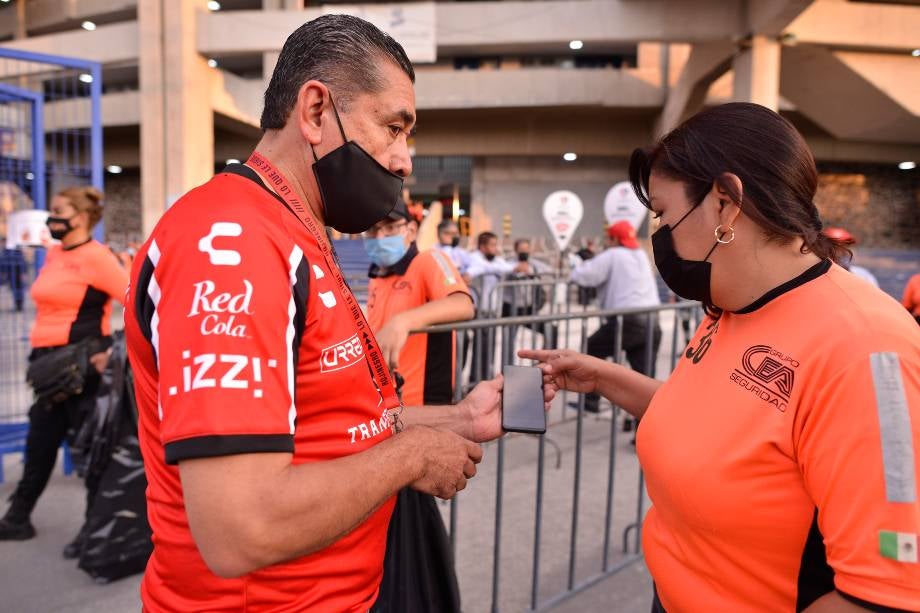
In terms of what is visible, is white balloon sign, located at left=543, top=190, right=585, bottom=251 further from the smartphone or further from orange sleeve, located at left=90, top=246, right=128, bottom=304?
the smartphone

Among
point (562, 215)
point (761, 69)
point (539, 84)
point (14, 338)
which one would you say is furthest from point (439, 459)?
point (539, 84)

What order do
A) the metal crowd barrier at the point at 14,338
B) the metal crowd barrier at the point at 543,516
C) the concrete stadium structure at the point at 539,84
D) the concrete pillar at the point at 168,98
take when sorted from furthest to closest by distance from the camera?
the concrete pillar at the point at 168,98, the concrete stadium structure at the point at 539,84, the metal crowd barrier at the point at 14,338, the metal crowd barrier at the point at 543,516

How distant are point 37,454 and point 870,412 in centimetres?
406

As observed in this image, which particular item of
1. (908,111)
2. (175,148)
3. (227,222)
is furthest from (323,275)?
(908,111)

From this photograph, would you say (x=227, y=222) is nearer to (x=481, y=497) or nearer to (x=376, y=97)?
(x=376, y=97)

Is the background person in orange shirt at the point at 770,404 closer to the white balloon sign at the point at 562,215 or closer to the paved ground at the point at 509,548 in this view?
the paved ground at the point at 509,548

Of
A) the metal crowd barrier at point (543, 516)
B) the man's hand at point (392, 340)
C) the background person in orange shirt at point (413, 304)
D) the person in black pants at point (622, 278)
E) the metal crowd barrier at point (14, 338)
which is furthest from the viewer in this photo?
the person in black pants at point (622, 278)

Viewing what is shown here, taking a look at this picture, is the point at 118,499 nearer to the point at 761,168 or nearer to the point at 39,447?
the point at 39,447

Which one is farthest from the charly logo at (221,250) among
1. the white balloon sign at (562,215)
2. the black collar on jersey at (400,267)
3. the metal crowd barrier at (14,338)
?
the white balloon sign at (562,215)

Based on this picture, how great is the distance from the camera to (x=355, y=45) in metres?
1.23

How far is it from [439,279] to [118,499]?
1.94m

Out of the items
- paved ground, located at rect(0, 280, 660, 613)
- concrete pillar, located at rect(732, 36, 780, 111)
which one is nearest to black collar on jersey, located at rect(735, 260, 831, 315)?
paved ground, located at rect(0, 280, 660, 613)

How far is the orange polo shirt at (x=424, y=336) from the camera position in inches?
137

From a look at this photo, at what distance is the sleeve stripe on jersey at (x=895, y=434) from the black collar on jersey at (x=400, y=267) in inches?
110
